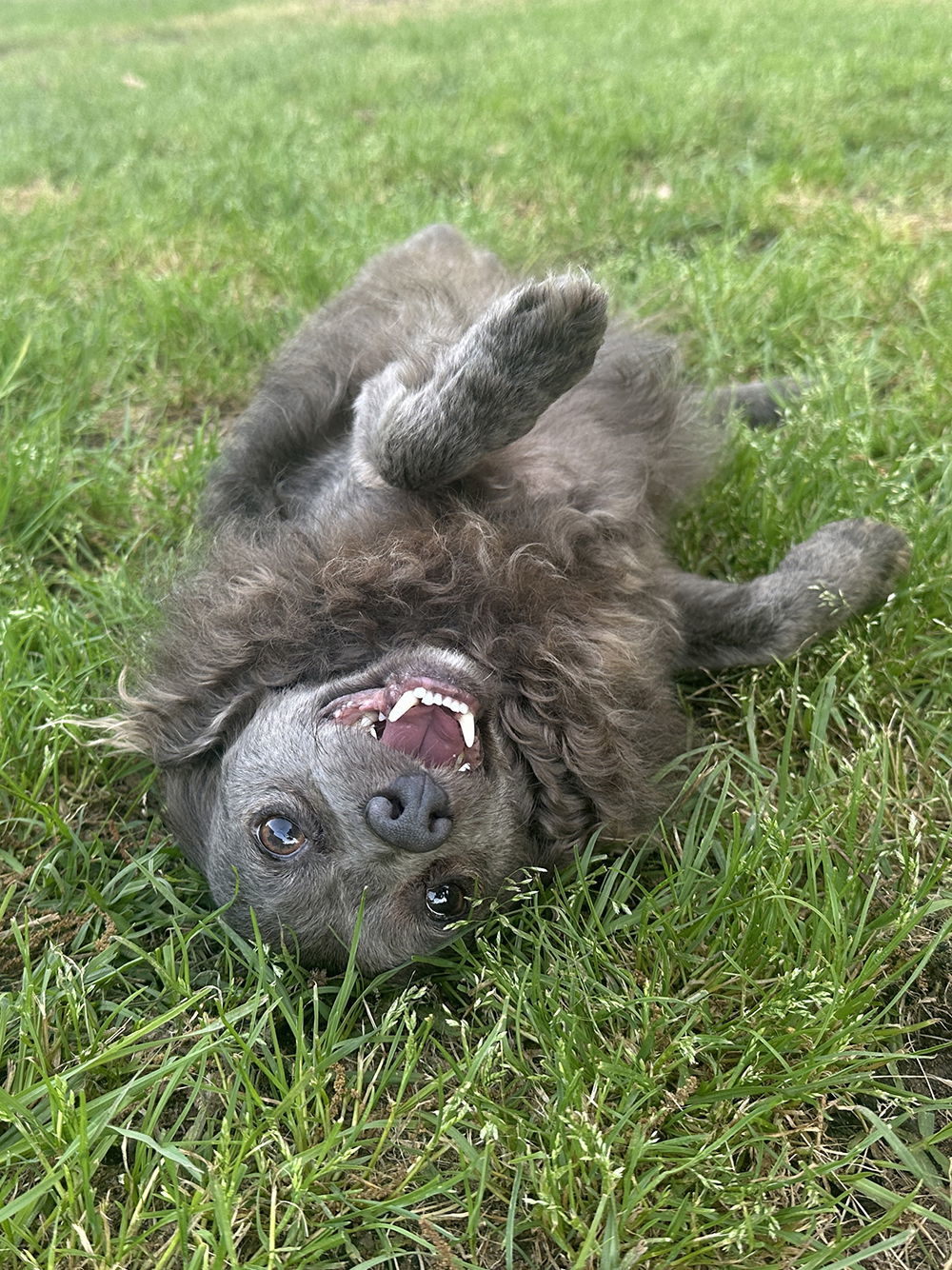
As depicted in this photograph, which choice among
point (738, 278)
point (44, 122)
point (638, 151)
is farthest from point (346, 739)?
point (44, 122)

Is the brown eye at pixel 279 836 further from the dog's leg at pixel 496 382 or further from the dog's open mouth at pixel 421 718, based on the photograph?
the dog's leg at pixel 496 382

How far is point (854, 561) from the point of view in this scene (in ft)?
8.92

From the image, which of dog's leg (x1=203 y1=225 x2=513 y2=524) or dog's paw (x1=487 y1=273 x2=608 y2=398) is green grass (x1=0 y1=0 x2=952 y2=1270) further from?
dog's paw (x1=487 y1=273 x2=608 y2=398)

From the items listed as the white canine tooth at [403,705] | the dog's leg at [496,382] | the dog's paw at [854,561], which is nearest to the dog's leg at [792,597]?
the dog's paw at [854,561]

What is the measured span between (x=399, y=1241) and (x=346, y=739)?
1013 mm

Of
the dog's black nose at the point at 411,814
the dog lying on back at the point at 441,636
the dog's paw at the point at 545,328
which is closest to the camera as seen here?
the dog's black nose at the point at 411,814

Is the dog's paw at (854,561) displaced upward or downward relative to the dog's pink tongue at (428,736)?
downward

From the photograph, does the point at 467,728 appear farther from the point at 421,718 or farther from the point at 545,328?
the point at 545,328

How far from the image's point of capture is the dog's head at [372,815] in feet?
6.77

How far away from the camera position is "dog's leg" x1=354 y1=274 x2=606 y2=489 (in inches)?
94.4

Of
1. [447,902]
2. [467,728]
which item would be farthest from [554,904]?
[467,728]

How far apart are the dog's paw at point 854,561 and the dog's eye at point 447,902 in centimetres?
133

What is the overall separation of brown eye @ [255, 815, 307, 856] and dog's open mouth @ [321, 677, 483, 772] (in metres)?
0.27

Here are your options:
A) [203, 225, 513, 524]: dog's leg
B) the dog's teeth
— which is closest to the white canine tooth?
the dog's teeth
